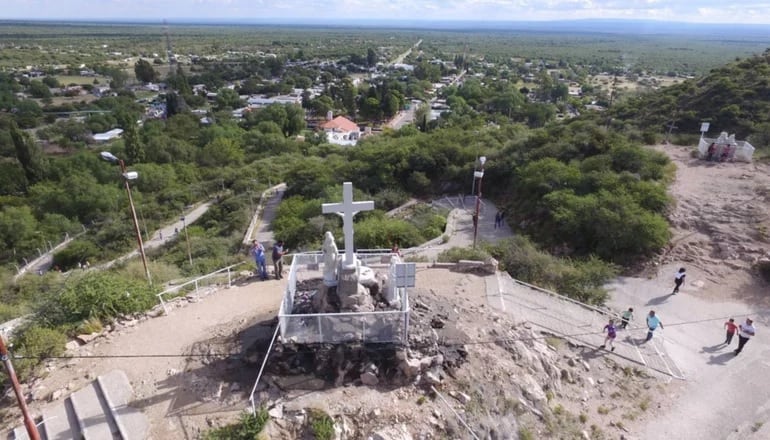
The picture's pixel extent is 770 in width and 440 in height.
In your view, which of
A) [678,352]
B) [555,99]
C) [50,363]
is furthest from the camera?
[555,99]

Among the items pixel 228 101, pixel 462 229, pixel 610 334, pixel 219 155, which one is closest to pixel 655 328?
pixel 610 334

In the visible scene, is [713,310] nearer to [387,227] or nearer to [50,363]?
[387,227]

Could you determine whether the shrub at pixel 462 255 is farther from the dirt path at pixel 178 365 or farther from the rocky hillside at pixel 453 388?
the dirt path at pixel 178 365

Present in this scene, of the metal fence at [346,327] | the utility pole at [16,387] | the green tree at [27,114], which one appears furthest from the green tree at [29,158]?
the metal fence at [346,327]

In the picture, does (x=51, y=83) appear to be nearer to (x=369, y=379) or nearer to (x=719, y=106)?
(x=369, y=379)

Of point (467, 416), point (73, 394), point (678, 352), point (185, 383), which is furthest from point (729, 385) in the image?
point (73, 394)

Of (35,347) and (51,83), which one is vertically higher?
(35,347)
